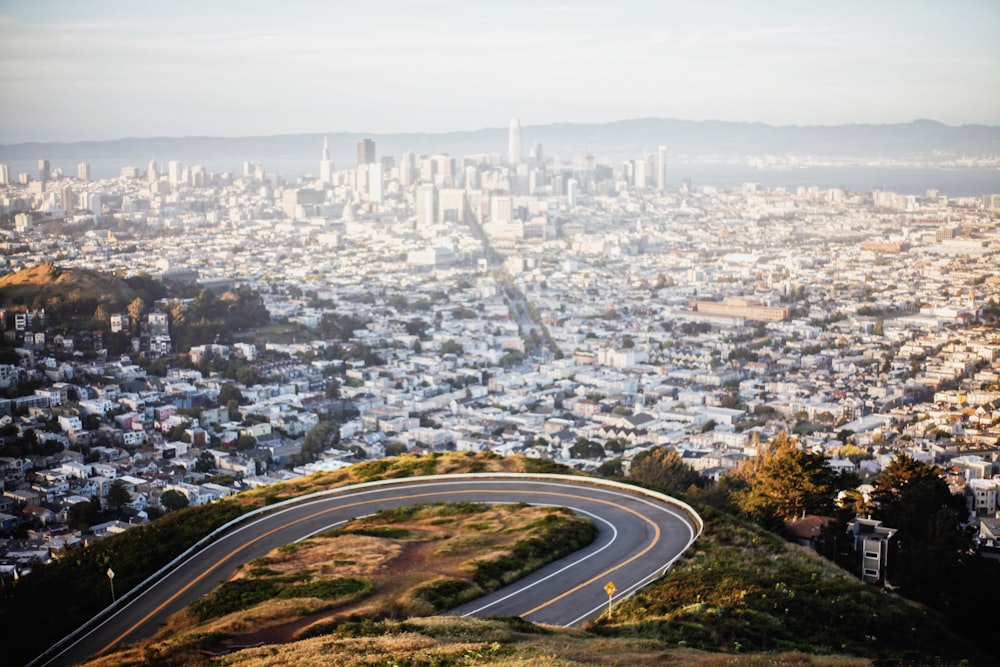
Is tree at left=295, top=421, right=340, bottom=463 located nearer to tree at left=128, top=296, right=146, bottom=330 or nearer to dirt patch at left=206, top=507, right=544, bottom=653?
tree at left=128, top=296, right=146, bottom=330

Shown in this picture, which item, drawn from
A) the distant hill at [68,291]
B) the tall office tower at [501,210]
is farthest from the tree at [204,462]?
the tall office tower at [501,210]

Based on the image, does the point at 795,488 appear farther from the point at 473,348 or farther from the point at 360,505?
the point at 473,348

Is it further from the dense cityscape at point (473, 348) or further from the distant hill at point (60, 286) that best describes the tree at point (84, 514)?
the distant hill at point (60, 286)

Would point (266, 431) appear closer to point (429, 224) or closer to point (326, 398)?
point (326, 398)

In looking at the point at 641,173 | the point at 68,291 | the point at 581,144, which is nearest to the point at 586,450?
the point at 68,291

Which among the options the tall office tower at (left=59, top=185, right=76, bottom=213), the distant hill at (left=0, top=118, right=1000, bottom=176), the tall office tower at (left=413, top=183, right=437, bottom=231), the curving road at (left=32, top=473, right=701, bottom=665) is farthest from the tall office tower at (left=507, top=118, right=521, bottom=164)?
the curving road at (left=32, top=473, right=701, bottom=665)

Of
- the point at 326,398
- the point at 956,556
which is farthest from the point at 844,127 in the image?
the point at 956,556

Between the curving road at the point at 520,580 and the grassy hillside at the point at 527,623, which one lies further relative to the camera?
the curving road at the point at 520,580
